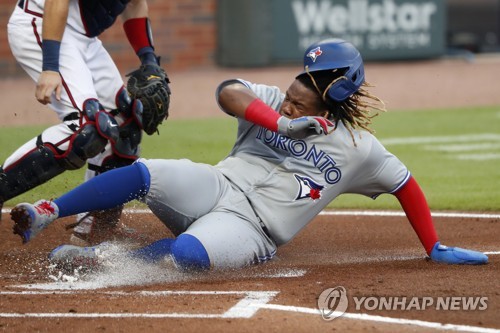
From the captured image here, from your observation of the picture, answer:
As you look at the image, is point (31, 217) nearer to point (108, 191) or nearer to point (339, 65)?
point (108, 191)

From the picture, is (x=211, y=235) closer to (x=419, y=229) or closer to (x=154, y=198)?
(x=154, y=198)

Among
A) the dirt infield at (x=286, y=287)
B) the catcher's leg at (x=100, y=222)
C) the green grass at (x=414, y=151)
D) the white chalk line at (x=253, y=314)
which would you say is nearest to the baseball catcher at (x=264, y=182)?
the dirt infield at (x=286, y=287)

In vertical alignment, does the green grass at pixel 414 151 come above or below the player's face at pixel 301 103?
below

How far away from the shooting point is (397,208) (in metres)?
6.90

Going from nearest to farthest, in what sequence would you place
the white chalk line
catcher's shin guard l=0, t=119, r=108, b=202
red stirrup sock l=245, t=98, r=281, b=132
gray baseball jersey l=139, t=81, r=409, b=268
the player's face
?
the white chalk line
red stirrup sock l=245, t=98, r=281, b=132
gray baseball jersey l=139, t=81, r=409, b=268
the player's face
catcher's shin guard l=0, t=119, r=108, b=202

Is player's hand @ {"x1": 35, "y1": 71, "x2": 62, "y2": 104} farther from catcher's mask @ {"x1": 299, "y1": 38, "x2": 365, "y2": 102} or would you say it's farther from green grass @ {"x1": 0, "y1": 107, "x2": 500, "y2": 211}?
catcher's mask @ {"x1": 299, "y1": 38, "x2": 365, "y2": 102}

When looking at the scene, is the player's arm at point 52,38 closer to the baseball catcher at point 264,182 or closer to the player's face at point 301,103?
the baseball catcher at point 264,182

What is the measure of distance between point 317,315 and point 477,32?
16216 mm

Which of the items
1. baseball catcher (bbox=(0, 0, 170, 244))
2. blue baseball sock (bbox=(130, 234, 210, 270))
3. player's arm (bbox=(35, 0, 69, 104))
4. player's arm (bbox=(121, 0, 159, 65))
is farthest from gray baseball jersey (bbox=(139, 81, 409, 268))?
player's arm (bbox=(121, 0, 159, 65))

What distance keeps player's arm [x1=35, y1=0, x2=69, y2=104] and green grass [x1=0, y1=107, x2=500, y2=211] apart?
38.1 inches

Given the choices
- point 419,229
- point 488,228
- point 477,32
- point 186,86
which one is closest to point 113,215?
point 419,229

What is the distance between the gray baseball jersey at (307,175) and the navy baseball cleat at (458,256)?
38 centimetres

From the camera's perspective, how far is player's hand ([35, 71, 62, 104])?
4.91 metres

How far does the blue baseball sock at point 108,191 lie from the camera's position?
14.6 feet
